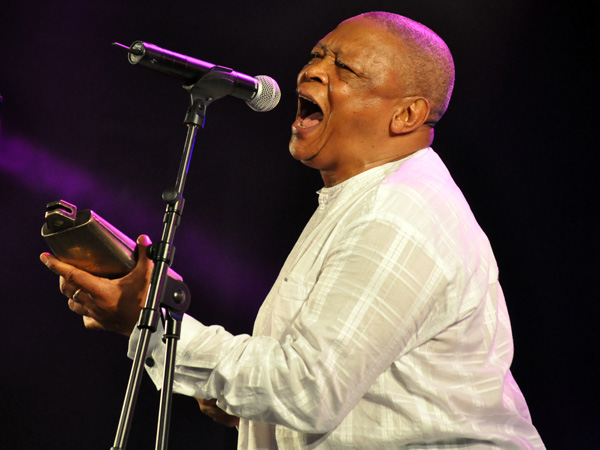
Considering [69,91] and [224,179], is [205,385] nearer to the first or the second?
[224,179]

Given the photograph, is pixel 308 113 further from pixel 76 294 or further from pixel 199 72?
pixel 76 294

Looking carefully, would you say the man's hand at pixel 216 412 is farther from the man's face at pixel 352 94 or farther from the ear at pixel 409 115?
the ear at pixel 409 115

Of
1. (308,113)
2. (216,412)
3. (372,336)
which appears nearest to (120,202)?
(308,113)

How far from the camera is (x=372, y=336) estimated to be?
53.3 inches

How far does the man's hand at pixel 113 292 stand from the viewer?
149 cm

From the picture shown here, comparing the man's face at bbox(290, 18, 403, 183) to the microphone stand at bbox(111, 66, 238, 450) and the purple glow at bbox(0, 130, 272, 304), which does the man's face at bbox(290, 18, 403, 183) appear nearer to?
the microphone stand at bbox(111, 66, 238, 450)

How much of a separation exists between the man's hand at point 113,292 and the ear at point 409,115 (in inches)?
34.6

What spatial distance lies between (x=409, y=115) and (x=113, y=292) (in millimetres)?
1053

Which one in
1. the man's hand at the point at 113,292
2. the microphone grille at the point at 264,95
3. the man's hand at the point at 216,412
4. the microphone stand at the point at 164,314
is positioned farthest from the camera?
the man's hand at the point at 216,412

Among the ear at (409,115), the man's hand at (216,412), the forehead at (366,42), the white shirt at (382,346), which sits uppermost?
the forehead at (366,42)

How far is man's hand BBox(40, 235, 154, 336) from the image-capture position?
1.49 metres

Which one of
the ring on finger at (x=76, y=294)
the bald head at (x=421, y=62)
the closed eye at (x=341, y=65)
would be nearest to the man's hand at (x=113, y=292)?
the ring on finger at (x=76, y=294)

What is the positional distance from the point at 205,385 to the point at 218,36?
2356mm

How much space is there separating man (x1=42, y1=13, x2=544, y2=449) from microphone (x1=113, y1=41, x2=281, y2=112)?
365mm
